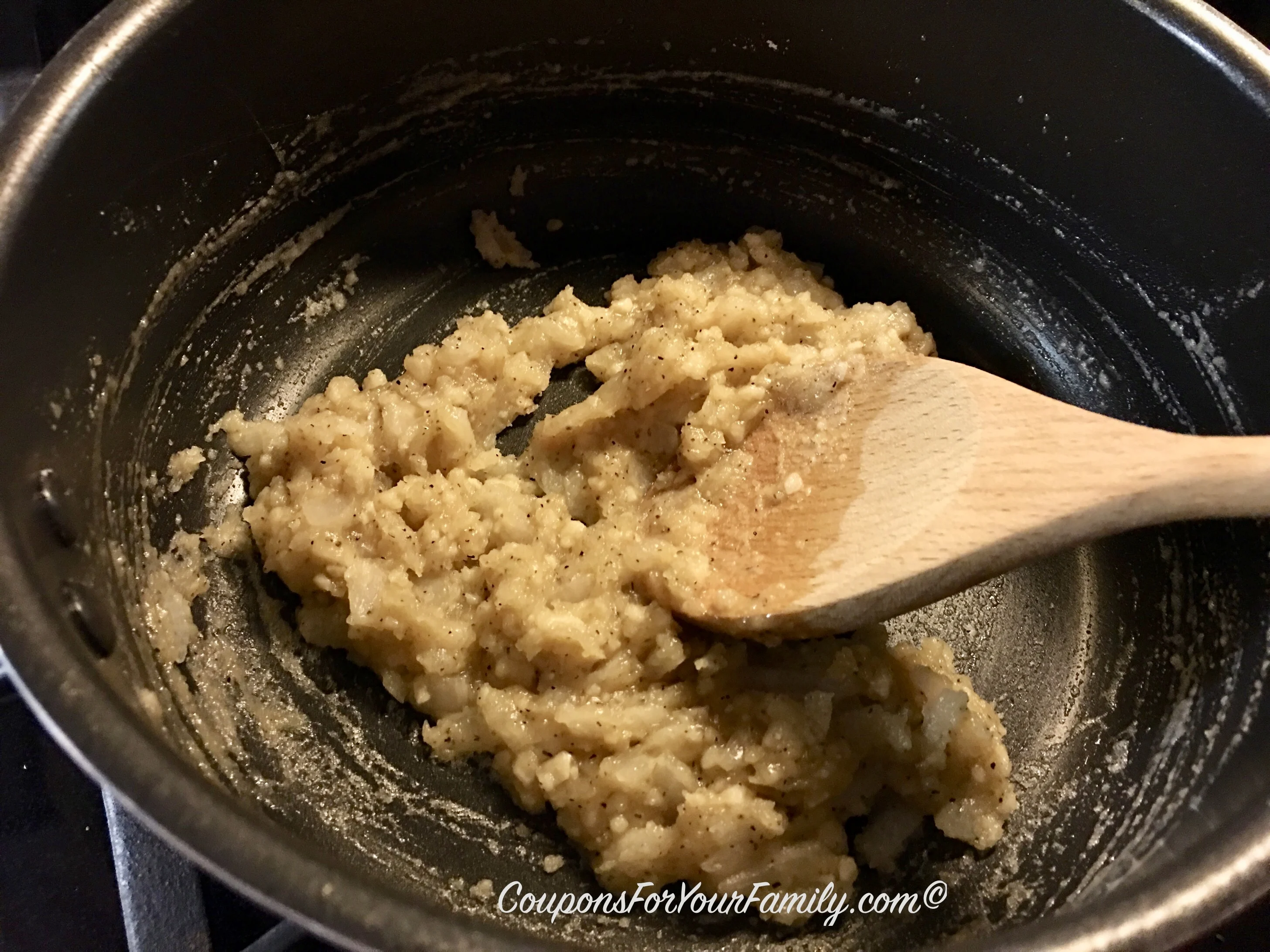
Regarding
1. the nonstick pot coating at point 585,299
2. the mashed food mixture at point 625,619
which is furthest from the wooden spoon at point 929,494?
the nonstick pot coating at point 585,299

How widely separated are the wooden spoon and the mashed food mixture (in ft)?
0.26

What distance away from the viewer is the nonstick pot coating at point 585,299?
136 cm

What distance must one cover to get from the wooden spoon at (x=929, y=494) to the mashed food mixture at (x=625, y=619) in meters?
0.08

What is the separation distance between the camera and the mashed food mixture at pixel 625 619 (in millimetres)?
1561

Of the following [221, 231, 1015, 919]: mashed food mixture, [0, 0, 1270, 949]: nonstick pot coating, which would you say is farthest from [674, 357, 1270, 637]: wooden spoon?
[0, 0, 1270, 949]: nonstick pot coating

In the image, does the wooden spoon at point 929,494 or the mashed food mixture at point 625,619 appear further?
the mashed food mixture at point 625,619

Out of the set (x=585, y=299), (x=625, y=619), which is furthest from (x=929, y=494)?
(x=585, y=299)

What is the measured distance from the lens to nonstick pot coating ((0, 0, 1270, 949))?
1.36 m

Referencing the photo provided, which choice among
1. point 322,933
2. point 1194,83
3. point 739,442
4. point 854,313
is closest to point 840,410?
point 739,442

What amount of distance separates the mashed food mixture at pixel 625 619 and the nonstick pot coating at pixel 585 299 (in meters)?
0.12

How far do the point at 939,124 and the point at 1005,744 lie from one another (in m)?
1.26

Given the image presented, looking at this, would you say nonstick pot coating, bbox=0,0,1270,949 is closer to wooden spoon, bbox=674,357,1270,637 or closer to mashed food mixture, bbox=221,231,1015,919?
mashed food mixture, bbox=221,231,1015,919

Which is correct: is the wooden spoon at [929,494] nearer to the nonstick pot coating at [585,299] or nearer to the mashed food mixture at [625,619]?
the mashed food mixture at [625,619]

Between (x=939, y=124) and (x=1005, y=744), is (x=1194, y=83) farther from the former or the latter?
(x=1005, y=744)
